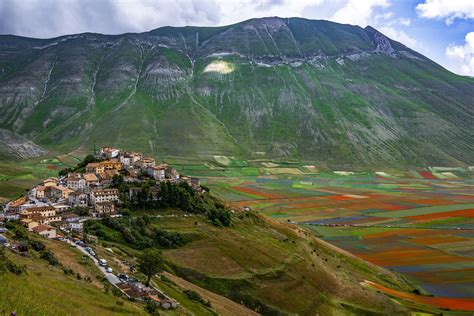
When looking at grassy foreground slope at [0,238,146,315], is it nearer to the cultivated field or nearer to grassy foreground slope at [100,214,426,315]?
grassy foreground slope at [100,214,426,315]

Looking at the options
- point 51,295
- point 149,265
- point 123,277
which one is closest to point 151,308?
point 123,277

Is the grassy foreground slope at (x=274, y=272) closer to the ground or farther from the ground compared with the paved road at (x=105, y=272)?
closer to the ground

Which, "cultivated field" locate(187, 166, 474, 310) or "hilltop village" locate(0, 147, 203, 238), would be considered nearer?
"hilltop village" locate(0, 147, 203, 238)

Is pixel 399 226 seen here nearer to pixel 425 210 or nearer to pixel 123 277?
pixel 425 210

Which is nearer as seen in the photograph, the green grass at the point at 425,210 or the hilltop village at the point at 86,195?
the hilltop village at the point at 86,195

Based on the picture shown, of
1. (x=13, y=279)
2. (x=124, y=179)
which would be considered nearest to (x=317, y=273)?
(x=124, y=179)

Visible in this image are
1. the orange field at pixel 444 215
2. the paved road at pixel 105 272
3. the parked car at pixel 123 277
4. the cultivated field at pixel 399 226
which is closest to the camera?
the paved road at pixel 105 272

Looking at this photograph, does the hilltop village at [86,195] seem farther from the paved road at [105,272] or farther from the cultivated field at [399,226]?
the cultivated field at [399,226]

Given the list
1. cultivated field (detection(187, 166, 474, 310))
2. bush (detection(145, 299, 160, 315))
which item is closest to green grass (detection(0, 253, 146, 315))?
bush (detection(145, 299, 160, 315))

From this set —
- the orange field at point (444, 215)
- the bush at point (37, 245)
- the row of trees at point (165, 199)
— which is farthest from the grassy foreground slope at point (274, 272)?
the orange field at point (444, 215)
